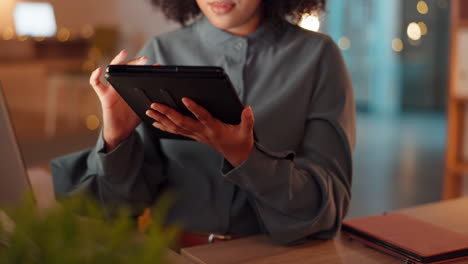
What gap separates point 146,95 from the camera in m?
0.95

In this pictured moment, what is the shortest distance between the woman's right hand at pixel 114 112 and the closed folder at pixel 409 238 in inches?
17.7

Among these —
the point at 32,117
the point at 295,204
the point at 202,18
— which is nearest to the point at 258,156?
the point at 295,204

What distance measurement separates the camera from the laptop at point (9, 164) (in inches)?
34.4

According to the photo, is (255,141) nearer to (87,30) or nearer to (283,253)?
Answer: (283,253)

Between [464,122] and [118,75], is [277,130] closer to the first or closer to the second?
[118,75]

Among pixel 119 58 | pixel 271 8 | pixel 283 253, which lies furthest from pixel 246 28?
pixel 283 253

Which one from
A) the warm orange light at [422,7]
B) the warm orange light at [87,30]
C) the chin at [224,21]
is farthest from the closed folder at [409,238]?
the warm orange light at [422,7]

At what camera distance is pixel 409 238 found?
102cm

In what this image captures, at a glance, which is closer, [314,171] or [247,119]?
[247,119]

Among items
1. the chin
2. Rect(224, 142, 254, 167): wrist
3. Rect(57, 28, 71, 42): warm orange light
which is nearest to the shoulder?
the chin

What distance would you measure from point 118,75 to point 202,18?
1.60 ft

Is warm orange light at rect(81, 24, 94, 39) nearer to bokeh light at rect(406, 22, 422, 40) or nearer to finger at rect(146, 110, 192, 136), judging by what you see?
bokeh light at rect(406, 22, 422, 40)

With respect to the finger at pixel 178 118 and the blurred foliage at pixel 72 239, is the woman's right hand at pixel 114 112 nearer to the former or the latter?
the finger at pixel 178 118

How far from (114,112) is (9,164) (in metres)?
0.25
